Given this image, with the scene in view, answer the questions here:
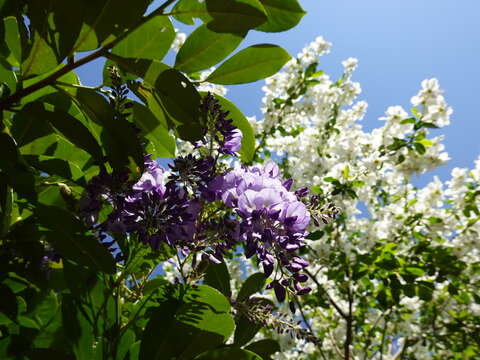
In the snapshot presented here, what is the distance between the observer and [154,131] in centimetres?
112

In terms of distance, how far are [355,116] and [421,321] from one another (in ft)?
10.5

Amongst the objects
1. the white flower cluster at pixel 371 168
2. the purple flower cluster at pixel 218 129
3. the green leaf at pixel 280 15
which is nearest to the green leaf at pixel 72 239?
the purple flower cluster at pixel 218 129

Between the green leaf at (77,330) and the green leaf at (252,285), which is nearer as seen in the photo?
the green leaf at (77,330)

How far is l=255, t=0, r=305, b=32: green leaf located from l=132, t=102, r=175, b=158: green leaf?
387 mm

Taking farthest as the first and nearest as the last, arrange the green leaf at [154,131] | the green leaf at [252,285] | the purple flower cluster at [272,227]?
the green leaf at [252,285]
the green leaf at [154,131]
the purple flower cluster at [272,227]

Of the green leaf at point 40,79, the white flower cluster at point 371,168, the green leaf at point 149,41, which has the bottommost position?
the green leaf at point 40,79

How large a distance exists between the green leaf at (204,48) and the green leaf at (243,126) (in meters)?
0.14

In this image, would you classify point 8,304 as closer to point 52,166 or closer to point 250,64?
point 52,166

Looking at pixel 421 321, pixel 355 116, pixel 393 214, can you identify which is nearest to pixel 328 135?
pixel 355 116

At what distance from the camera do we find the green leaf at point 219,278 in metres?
1.21

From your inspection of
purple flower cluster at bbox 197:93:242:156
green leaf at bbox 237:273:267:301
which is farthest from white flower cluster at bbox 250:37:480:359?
purple flower cluster at bbox 197:93:242:156

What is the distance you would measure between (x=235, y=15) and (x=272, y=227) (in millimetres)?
533

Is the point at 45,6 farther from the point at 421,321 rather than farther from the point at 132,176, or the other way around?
the point at 421,321

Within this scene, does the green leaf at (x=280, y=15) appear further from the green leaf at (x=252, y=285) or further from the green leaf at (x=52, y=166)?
the green leaf at (x=252, y=285)
